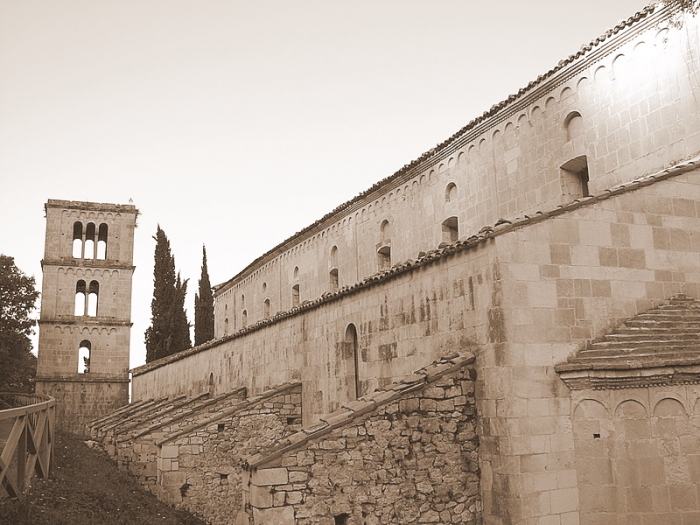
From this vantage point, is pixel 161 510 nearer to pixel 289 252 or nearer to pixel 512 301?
pixel 512 301

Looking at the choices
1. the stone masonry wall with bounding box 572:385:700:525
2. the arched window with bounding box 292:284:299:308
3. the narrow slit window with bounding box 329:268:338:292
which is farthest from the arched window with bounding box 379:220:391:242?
the stone masonry wall with bounding box 572:385:700:525

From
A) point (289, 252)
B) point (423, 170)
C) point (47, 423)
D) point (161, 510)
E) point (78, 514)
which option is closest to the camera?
point (78, 514)

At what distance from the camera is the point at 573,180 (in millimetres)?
14773

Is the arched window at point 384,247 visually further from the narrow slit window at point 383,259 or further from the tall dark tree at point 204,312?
the tall dark tree at point 204,312

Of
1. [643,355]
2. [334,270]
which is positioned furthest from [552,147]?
[334,270]

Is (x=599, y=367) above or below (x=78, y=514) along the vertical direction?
above

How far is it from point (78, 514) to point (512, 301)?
7.50 metres

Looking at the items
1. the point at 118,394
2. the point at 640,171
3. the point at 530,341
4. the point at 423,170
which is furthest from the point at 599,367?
the point at 118,394

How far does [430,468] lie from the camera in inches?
349

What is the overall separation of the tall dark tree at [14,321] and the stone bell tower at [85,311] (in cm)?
249

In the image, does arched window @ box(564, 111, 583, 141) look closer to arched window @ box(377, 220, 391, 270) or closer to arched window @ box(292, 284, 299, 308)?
arched window @ box(377, 220, 391, 270)

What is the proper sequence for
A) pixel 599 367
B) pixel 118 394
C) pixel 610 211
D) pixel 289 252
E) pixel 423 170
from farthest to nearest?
pixel 118 394
pixel 289 252
pixel 423 170
pixel 610 211
pixel 599 367

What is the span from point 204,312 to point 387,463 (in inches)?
1389

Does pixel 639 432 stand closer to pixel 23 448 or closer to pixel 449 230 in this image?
pixel 23 448
